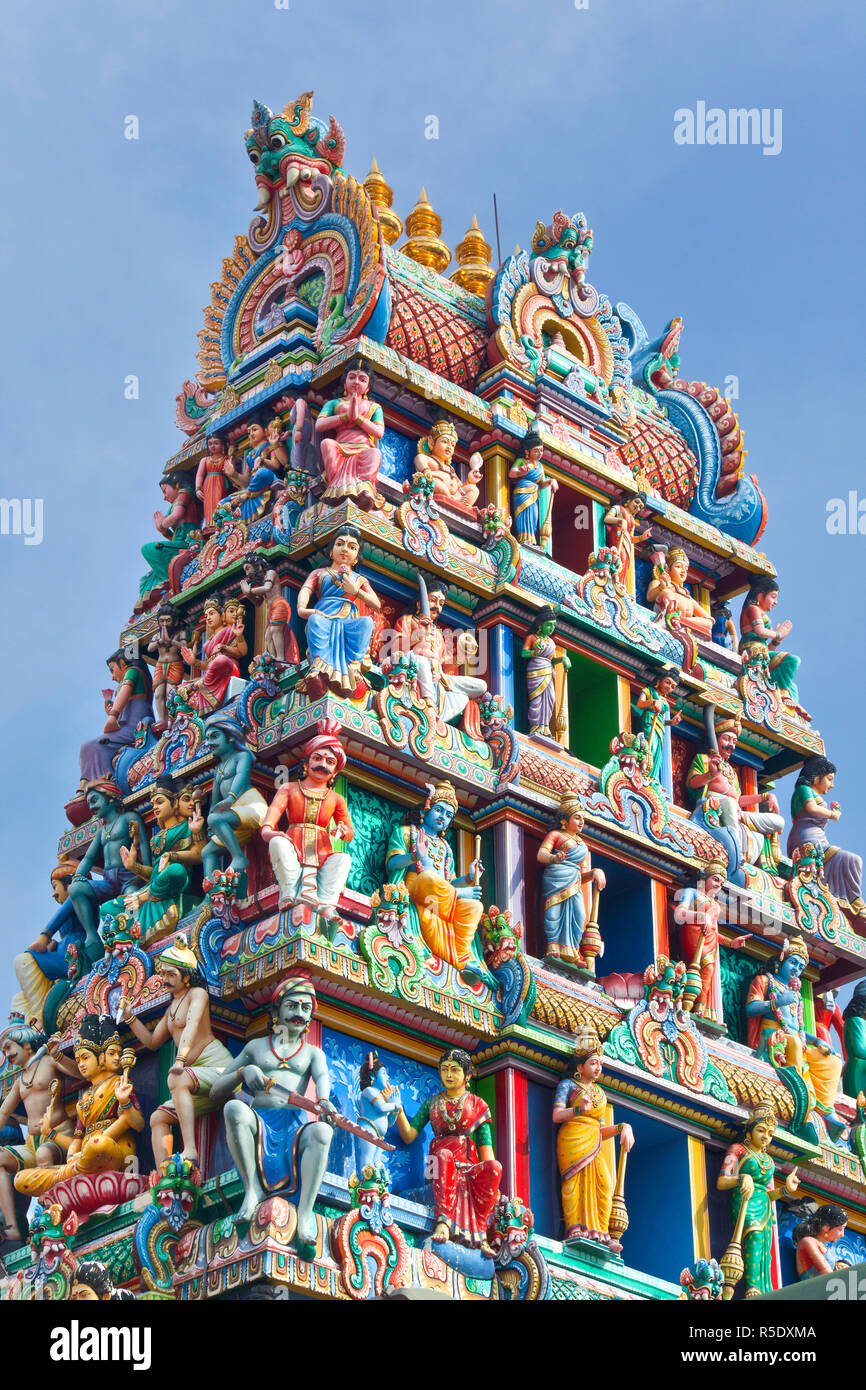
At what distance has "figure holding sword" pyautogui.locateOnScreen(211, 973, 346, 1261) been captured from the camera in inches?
846

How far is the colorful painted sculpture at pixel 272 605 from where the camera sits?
26266 mm

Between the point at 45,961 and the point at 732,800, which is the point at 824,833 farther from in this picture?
the point at 45,961

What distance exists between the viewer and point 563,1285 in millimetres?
23312

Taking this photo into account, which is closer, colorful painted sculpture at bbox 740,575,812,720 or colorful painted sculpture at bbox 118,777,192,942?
colorful painted sculpture at bbox 118,777,192,942

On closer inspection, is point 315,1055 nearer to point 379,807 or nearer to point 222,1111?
point 222,1111

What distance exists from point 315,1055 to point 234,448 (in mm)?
9667

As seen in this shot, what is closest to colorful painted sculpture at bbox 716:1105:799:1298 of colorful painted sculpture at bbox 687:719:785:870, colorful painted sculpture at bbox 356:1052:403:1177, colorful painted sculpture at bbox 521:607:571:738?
colorful painted sculpture at bbox 687:719:785:870

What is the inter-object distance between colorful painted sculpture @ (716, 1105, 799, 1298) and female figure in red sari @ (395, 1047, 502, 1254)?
346cm

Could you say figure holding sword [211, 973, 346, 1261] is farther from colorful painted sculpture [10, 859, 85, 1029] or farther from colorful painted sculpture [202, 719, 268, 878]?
colorful painted sculpture [10, 859, 85, 1029]

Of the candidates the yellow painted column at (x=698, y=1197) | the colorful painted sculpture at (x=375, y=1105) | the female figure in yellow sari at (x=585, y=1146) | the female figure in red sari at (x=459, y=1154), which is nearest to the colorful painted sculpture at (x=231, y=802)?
the colorful painted sculpture at (x=375, y=1105)

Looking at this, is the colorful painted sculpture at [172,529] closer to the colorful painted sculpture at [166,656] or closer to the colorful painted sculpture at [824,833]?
the colorful painted sculpture at [166,656]

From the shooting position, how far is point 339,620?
25.6m

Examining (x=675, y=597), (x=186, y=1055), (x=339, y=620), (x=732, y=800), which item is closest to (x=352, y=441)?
(x=339, y=620)

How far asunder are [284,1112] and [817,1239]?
7.85m
